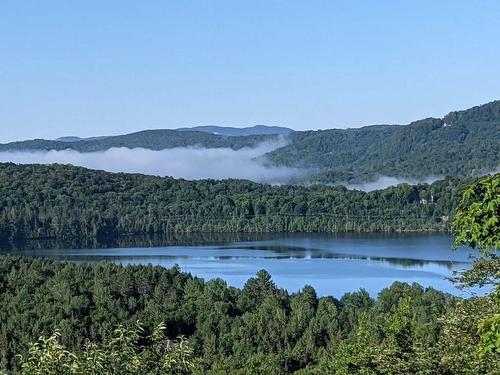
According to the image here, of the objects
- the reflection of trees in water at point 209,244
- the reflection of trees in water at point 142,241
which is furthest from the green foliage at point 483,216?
the reflection of trees in water at point 142,241

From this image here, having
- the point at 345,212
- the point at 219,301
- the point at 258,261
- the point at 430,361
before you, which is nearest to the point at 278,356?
the point at 219,301

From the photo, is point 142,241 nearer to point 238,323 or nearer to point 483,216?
point 238,323

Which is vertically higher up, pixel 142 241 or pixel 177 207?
pixel 177 207

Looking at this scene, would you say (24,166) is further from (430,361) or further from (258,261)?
(430,361)

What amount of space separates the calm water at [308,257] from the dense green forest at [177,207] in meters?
10.9

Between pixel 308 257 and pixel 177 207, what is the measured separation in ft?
180

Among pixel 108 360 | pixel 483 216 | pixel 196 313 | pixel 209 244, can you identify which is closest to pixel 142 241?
pixel 209 244

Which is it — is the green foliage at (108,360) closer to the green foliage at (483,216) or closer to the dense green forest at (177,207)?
the green foliage at (483,216)

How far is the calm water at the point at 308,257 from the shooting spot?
72938mm

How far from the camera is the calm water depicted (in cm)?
7294

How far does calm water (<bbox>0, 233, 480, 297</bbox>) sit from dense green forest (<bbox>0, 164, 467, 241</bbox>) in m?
10.9

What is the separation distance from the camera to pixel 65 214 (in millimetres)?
133125

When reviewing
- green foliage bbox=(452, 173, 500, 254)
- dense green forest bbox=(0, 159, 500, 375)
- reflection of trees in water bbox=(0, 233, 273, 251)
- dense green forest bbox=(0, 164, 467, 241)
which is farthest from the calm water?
green foliage bbox=(452, 173, 500, 254)

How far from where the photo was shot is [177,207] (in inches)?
5758
